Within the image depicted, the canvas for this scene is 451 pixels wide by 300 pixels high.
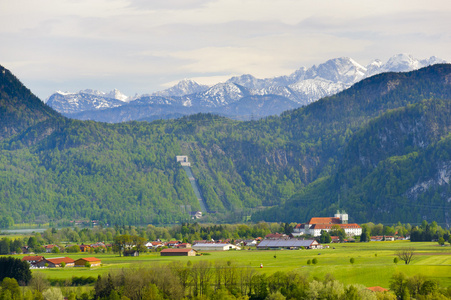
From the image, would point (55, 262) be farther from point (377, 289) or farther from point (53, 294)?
point (377, 289)

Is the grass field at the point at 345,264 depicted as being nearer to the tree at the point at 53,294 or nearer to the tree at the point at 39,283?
the tree at the point at 39,283

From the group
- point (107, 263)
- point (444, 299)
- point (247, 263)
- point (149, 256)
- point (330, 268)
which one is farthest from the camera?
point (149, 256)

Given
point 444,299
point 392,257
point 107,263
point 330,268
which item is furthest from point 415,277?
point 107,263

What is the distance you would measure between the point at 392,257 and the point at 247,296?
163ft

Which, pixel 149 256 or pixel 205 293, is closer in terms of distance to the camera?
pixel 205 293

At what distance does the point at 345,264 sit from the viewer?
161500mm

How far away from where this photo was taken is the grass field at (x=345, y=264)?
144250 mm

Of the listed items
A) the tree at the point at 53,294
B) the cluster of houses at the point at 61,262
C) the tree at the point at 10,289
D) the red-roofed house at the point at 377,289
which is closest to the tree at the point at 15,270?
the tree at the point at 10,289

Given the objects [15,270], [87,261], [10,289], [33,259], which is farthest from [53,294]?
[33,259]

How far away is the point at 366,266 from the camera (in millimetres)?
155375

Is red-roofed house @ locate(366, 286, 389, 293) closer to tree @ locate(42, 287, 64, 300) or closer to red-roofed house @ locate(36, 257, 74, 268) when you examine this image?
tree @ locate(42, 287, 64, 300)

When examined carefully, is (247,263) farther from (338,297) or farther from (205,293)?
(338,297)

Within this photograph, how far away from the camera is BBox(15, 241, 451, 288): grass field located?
473 feet

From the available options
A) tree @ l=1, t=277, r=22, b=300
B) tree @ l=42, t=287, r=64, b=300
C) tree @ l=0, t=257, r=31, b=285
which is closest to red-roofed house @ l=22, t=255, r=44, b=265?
tree @ l=0, t=257, r=31, b=285
